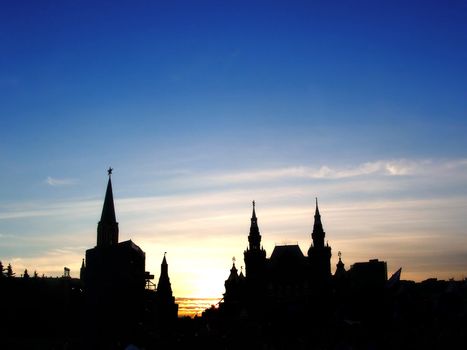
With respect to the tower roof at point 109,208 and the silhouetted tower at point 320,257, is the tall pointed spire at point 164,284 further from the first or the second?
the silhouetted tower at point 320,257

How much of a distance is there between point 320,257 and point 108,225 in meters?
43.9

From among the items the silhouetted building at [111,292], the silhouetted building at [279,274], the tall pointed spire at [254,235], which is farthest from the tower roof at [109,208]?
the tall pointed spire at [254,235]

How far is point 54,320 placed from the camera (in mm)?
79312

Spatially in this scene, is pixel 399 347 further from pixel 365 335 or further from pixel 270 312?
pixel 270 312

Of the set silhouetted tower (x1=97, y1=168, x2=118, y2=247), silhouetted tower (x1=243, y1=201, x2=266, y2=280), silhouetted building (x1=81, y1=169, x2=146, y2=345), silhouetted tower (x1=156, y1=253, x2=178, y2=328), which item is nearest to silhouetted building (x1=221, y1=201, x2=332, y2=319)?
silhouetted tower (x1=243, y1=201, x2=266, y2=280)

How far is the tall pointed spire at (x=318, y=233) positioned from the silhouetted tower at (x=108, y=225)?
42.3 metres

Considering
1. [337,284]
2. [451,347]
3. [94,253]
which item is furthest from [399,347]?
[337,284]

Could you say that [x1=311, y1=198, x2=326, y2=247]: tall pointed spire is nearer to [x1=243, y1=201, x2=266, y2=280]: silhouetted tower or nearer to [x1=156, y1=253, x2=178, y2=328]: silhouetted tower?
[x1=243, y1=201, x2=266, y2=280]: silhouetted tower

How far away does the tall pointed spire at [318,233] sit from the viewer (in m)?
104

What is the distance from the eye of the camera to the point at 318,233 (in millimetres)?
105125

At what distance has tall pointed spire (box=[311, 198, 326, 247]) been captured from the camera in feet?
342

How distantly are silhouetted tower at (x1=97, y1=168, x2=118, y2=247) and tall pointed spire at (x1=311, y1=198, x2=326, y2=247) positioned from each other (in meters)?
42.3

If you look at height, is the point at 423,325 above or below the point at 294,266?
below

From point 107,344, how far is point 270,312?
2907 centimetres
